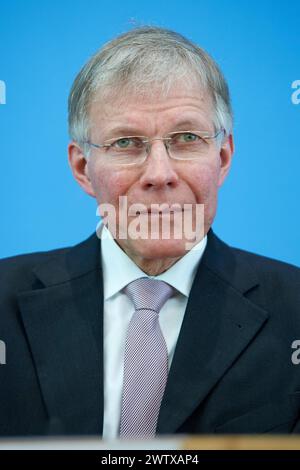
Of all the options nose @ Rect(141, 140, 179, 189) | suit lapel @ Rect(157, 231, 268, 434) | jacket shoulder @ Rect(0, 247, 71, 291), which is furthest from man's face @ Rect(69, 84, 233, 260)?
jacket shoulder @ Rect(0, 247, 71, 291)

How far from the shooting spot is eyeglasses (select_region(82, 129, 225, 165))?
5.35ft

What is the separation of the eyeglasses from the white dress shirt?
0.70ft

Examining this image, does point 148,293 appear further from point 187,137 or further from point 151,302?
point 187,137

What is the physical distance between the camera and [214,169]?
1677 millimetres

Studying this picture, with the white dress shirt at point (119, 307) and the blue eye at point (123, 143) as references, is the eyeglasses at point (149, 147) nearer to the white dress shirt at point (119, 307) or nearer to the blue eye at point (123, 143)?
the blue eye at point (123, 143)

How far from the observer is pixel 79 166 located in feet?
5.86

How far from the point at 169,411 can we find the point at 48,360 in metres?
0.29

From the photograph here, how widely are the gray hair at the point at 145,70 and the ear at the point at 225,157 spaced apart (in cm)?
5

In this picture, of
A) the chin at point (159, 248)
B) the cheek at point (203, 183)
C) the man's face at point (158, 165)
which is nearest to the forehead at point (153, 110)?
the man's face at point (158, 165)

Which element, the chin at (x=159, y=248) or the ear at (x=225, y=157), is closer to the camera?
the chin at (x=159, y=248)

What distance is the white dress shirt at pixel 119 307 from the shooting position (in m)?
1.59

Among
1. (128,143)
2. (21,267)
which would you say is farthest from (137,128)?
(21,267)

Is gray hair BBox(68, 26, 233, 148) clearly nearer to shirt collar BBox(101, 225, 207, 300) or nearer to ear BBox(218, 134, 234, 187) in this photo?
ear BBox(218, 134, 234, 187)

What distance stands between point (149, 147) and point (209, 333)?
437 mm
